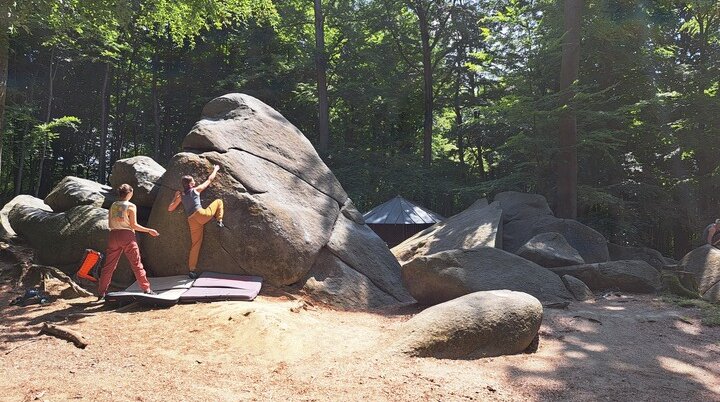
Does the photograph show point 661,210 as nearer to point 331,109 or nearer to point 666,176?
point 666,176

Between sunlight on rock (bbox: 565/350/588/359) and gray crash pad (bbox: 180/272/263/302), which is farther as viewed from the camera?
gray crash pad (bbox: 180/272/263/302)

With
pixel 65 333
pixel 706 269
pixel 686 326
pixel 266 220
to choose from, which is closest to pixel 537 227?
pixel 706 269

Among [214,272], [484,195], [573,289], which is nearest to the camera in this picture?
[214,272]

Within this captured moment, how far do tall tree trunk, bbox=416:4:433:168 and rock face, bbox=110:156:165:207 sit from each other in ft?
51.4

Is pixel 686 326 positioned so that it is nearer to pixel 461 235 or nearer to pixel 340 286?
pixel 340 286

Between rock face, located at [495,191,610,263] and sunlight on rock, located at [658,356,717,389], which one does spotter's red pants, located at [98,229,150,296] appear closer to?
sunlight on rock, located at [658,356,717,389]

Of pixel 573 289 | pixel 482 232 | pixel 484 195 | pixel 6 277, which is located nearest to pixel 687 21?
pixel 484 195

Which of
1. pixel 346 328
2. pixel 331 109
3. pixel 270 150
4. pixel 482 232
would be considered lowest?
pixel 346 328

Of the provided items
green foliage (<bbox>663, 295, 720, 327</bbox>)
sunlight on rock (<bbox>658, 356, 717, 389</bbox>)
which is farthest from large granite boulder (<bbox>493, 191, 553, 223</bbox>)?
sunlight on rock (<bbox>658, 356, 717, 389</bbox>)

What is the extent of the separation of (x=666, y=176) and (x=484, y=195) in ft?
20.4

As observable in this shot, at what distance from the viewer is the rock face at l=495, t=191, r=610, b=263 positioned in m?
11.6

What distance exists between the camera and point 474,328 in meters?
5.20

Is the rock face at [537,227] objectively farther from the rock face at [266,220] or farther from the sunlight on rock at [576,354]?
the sunlight on rock at [576,354]

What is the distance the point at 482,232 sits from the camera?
10773mm
